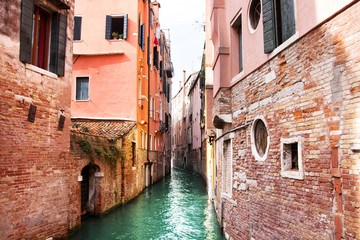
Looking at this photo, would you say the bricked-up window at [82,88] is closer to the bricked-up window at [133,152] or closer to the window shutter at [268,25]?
the bricked-up window at [133,152]

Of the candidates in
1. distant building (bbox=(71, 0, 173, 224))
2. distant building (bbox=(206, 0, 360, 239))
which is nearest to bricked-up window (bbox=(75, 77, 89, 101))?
distant building (bbox=(71, 0, 173, 224))

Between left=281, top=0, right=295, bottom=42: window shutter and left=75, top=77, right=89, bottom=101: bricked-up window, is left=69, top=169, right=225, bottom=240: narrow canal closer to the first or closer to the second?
left=281, top=0, right=295, bottom=42: window shutter

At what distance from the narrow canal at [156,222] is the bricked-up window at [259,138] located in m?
3.28

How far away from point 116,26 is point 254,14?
438 inches

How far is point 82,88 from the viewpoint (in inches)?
600

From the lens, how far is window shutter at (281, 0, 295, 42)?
478 cm

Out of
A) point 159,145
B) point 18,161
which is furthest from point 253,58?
point 159,145

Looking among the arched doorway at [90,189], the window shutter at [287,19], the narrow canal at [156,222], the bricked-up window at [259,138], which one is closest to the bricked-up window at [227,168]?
the narrow canal at [156,222]

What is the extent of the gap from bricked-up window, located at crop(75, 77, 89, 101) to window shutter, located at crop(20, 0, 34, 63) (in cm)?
890

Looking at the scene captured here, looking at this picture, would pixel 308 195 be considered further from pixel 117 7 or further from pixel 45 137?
pixel 117 7

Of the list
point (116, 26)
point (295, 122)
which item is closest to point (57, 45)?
point (295, 122)

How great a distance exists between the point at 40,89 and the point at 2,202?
248 cm

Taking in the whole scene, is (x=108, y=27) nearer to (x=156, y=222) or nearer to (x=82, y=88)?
(x=82, y=88)

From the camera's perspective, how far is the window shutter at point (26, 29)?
622cm
